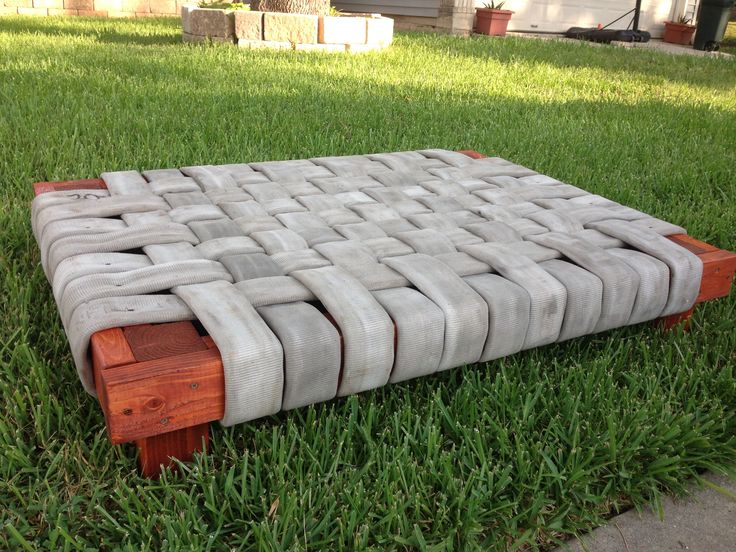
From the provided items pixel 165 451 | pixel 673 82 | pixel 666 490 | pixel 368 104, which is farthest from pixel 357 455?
pixel 673 82

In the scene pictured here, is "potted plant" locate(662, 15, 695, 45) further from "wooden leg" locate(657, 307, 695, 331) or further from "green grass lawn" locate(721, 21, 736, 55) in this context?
"wooden leg" locate(657, 307, 695, 331)

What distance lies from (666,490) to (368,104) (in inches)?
101

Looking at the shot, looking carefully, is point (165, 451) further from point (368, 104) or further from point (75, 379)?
point (368, 104)

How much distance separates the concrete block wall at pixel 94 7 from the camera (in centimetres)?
688

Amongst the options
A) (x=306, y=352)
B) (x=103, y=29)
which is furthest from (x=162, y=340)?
(x=103, y=29)

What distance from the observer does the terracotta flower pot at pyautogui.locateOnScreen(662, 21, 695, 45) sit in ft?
30.6

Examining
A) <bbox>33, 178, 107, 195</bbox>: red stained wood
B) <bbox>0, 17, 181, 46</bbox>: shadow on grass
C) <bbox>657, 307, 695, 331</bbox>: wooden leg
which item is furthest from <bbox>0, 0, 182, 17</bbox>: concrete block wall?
<bbox>657, 307, 695, 331</bbox>: wooden leg

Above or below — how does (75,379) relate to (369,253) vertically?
below

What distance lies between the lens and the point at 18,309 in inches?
53.8

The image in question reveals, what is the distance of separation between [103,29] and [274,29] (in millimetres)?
1809

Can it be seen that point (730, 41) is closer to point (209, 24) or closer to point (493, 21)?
point (493, 21)

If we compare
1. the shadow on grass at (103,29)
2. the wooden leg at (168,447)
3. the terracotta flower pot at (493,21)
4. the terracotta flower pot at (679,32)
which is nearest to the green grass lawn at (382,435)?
the wooden leg at (168,447)

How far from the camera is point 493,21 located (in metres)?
7.60

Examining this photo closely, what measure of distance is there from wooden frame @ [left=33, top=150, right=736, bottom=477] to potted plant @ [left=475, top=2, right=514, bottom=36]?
24.2 ft
